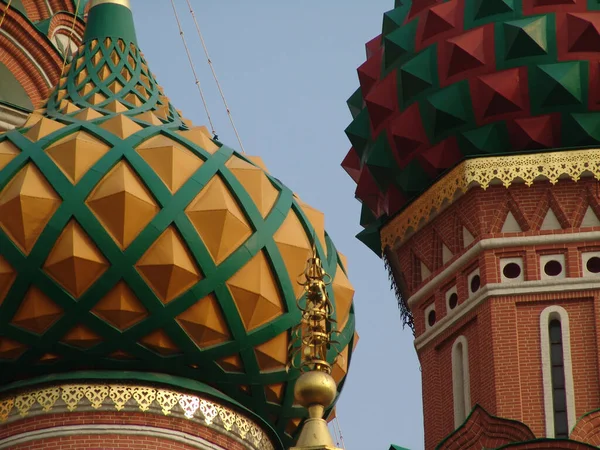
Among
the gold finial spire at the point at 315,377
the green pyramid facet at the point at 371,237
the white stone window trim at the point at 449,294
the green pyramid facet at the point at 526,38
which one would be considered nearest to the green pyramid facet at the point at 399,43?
the green pyramid facet at the point at 526,38

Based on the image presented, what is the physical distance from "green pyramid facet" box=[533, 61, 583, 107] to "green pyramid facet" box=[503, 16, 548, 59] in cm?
18

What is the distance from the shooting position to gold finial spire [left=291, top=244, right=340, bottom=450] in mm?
13008

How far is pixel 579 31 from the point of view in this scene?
65.7 feet

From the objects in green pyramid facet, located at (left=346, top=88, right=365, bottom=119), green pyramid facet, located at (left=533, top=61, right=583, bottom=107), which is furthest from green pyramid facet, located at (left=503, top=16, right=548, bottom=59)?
green pyramid facet, located at (left=346, top=88, right=365, bottom=119)

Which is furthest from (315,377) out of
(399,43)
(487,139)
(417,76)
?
(399,43)

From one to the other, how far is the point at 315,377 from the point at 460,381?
6988mm

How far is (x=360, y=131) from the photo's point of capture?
2136 centimetres

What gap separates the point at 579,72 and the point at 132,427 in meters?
5.64

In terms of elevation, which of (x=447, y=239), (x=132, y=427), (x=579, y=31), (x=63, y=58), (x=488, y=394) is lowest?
(x=132, y=427)

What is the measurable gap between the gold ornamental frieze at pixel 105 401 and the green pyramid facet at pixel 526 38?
4.86m

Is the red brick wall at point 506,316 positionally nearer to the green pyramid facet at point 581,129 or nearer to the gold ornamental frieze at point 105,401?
the green pyramid facet at point 581,129

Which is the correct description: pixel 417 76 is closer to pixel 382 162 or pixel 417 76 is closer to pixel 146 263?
pixel 382 162

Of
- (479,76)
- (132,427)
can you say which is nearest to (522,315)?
(479,76)

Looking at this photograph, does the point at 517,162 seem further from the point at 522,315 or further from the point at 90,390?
the point at 90,390
